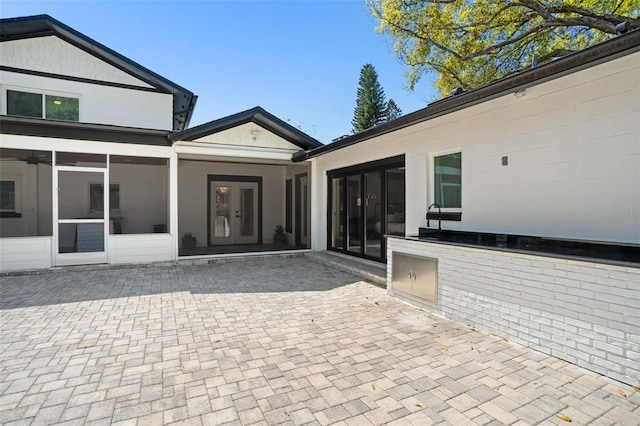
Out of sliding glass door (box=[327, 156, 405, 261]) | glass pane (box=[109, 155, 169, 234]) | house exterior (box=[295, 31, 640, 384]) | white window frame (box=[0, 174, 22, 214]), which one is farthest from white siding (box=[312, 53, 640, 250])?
white window frame (box=[0, 174, 22, 214])

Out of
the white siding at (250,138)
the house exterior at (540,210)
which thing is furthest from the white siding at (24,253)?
the house exterior at (540,210)

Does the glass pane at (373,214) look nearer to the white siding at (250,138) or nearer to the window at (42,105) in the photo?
the white siding at (250,138)

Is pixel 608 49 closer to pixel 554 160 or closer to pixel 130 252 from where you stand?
pixel 554 160

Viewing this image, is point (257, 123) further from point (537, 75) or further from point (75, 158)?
point (537, 75)

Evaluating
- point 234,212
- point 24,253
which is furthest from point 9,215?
point 234,212

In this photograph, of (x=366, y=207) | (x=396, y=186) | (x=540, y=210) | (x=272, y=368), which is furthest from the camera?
(x=366, y=207)

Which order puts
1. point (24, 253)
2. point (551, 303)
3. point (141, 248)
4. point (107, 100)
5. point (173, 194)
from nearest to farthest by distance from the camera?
point (551, 303)
point (24, 253)
point (141, 248)
point (173, 194)
point (107, 100)

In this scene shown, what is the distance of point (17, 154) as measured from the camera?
9.02 metres

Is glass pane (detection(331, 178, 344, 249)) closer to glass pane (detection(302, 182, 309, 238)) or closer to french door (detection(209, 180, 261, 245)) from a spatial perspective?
glass pane (detection(302, 182, 309, 238))

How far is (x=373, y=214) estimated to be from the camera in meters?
7.79

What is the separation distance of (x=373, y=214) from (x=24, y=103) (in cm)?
978

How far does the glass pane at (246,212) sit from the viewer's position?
39.7 feet

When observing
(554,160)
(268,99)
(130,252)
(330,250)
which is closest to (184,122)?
(130,252)

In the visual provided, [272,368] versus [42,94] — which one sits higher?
[42,94]
